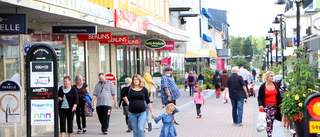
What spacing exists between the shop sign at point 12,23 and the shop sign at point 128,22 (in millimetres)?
7562

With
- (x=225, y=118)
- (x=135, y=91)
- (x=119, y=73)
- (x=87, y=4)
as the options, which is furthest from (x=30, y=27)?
(x=119, y=73)

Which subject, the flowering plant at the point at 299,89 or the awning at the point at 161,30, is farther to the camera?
the awning at the point at 161,30

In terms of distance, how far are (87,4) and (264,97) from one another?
19.0ft

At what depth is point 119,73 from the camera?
1056 inches

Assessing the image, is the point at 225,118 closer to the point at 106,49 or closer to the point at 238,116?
the point at 238,116

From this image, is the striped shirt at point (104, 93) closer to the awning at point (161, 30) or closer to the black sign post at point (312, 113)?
the black sign post at point (312, 113)

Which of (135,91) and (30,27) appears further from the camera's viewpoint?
(30,27)

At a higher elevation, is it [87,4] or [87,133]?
[87,4]

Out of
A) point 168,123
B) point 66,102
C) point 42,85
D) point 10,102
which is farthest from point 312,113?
point 66,102

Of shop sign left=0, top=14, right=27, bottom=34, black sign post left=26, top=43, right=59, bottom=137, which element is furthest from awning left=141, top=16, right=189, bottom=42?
black sign post left=26, top=43, right=59, bottom=137

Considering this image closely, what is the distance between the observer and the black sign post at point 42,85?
10.4 metres

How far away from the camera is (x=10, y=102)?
1089cm

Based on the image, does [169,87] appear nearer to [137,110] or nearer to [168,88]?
[168,88]

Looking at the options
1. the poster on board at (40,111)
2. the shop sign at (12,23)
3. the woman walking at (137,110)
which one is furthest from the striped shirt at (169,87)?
the shop sign at (12,23)
